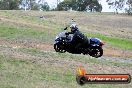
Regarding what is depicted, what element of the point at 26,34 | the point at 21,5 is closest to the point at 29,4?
the point at 21,5

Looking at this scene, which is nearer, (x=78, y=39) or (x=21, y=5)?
(x=78, y=39)

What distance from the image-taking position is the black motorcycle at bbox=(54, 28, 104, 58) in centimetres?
1642

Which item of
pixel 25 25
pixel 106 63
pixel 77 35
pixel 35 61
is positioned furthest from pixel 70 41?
pixel 25 25

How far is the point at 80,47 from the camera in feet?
55.6

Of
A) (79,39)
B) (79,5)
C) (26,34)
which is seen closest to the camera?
(79,39)

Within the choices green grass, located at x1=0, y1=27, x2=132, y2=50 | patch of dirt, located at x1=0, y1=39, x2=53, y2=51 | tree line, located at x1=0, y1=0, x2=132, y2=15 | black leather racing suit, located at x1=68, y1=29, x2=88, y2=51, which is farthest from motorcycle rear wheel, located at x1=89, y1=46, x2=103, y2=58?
tree line, located at x1=0, y1=0, x2=132, y2=15

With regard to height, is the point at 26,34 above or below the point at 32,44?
below

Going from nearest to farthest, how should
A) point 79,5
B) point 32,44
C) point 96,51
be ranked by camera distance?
point 96,51, point 32,44, point 79,5

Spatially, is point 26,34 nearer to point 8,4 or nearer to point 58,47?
point 58,47

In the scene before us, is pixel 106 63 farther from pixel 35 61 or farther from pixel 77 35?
pixel 77 35

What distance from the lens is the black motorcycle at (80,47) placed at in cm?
1642

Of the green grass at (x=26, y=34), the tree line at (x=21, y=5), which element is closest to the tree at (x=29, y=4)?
the tree line at (x=21, y=5)

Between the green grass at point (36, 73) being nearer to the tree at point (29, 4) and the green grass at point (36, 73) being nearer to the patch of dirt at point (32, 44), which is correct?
the patch of dirt at point (32, 44)

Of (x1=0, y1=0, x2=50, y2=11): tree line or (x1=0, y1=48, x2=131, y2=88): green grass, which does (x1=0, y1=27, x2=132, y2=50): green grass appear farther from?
(x1=0, y1=0, x2=50, y2=11): tree line
